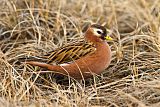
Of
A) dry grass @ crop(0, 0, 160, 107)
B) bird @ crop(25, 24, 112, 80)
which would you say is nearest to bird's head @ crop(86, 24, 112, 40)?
bird @ crop(25, 24, 112, 80)

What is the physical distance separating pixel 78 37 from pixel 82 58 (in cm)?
102

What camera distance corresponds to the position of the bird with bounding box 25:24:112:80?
4258 millimetres

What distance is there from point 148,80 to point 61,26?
62.4 inches

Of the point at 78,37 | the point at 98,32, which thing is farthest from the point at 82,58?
the point at 78,37

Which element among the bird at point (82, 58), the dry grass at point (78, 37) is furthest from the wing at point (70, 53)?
the dry grass at point (78, 37)

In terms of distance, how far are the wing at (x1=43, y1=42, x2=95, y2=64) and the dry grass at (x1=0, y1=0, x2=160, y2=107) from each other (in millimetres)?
206

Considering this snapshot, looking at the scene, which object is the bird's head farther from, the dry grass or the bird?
the dry grass

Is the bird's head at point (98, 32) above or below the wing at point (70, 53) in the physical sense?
above

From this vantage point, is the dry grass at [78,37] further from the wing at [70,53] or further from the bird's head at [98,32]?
the bird's head at [98,32]

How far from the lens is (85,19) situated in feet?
19.1

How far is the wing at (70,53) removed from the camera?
14.2ft

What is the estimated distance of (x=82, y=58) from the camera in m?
4.28

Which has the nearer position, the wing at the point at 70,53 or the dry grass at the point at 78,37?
the dry grass at the point at 78,37

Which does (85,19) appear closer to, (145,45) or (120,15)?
(120,15)
